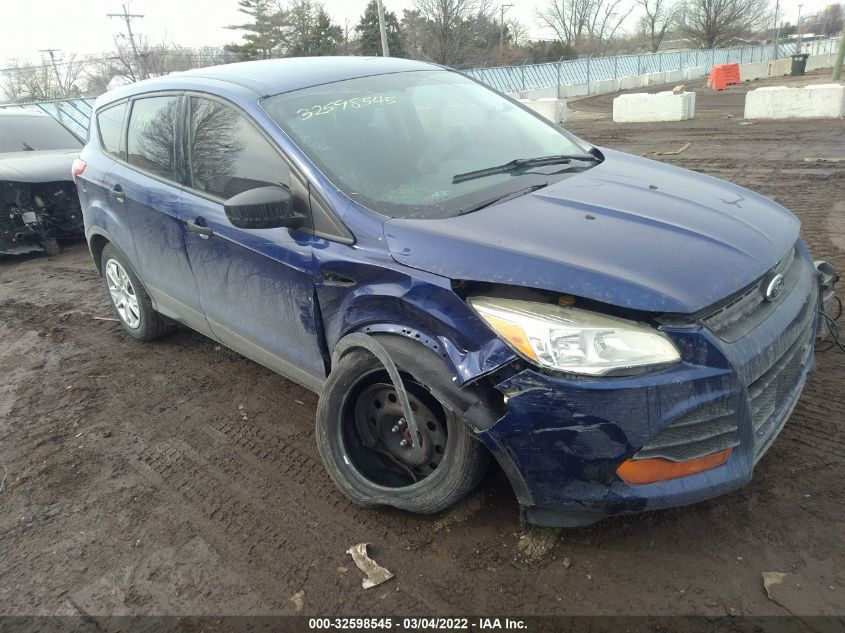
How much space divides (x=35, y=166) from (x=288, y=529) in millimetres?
6932

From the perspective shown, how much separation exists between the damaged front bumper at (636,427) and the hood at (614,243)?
0.67ft

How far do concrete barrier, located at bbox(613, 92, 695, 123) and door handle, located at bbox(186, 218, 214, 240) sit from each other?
49.6ft

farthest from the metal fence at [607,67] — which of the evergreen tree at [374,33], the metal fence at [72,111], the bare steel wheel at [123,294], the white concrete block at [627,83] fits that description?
the bare steel wheel at [123,294]

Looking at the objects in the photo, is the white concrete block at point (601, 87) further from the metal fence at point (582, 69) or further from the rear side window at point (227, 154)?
the rear side window at point (227, 154)

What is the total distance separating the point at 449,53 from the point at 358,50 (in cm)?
755

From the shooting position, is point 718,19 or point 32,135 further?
point 718,19

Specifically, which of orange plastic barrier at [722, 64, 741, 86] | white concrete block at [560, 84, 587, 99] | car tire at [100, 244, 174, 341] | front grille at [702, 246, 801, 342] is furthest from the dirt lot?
white concrete block at [560, 84, 587, 99]

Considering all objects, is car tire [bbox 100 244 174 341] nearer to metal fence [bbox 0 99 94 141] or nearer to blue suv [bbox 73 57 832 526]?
blue suv [bbox 73 57 832 526]

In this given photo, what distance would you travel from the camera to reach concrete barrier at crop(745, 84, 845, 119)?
1332cm

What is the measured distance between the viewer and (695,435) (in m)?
2.17

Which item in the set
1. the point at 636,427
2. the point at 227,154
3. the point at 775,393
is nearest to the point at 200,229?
the point at 227,154

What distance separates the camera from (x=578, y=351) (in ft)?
6.99

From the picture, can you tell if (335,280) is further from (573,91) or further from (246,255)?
(573,91)

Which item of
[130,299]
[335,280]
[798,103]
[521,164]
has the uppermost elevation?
[521,164]
